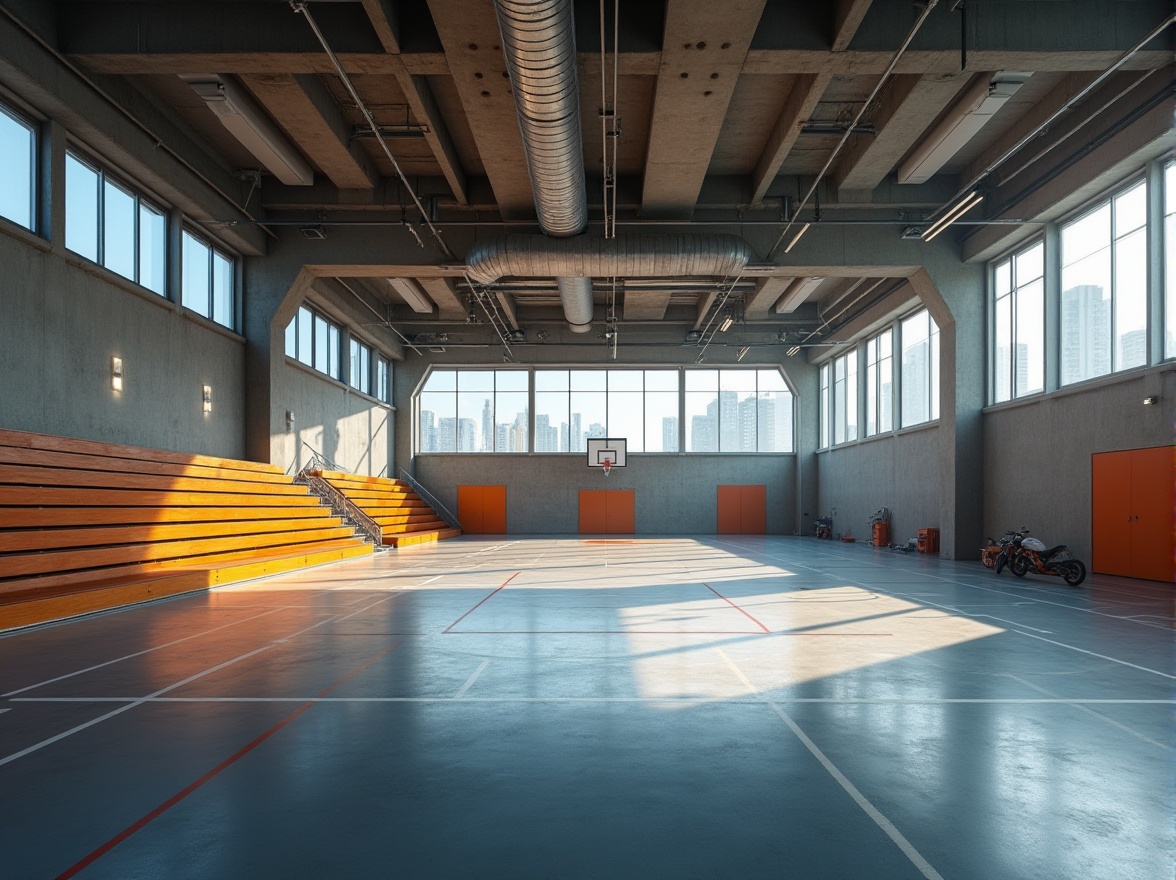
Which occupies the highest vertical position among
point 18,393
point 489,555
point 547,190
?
point 547,190

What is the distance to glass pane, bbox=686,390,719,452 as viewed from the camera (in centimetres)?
3900

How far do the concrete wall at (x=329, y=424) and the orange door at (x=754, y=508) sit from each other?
1659cm

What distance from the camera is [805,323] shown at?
34.5 meters

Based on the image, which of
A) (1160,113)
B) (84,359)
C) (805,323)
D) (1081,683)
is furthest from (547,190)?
(805,323)

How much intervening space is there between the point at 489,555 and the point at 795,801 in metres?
20.4

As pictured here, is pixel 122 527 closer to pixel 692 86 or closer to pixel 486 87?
pixel 486 87

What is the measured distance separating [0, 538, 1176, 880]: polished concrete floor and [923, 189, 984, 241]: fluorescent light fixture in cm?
810

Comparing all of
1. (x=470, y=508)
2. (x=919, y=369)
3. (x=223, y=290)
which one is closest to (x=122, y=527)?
(x=223, y=290)

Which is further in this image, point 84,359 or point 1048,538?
point 1048,538

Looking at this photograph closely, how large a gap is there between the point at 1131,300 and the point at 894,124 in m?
5.73

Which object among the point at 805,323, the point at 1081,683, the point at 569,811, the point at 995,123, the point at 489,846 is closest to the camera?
the point at 489,846

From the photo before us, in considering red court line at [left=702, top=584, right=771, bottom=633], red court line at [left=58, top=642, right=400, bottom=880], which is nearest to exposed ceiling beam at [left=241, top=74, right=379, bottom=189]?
red court line at [left=702, top=584, right=771, bottom=633]

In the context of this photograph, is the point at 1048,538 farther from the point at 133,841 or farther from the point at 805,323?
the point at 133,841

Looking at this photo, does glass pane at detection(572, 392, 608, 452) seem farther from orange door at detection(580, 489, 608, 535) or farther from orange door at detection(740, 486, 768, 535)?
orange door at detection(740, 486, 768, 535)
